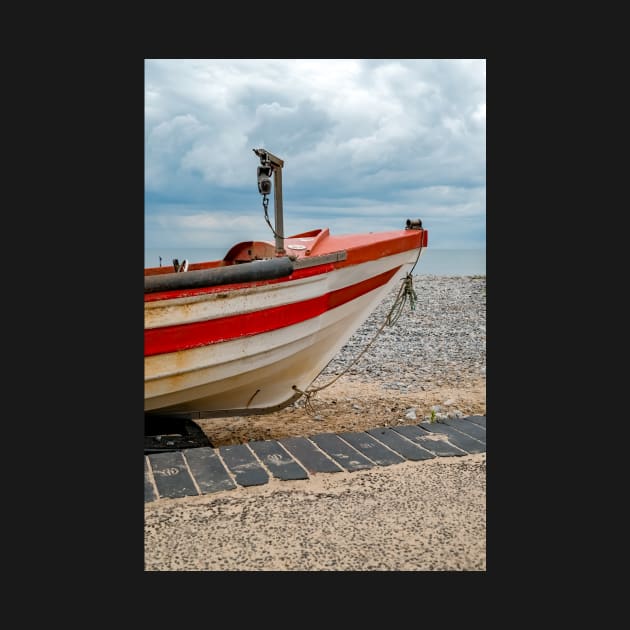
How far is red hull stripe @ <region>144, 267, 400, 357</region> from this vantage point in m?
3.42

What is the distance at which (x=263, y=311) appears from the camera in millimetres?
3746

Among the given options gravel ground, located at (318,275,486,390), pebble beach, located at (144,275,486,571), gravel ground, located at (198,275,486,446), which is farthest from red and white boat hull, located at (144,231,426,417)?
gravel ground, located at (318,275,486,390)

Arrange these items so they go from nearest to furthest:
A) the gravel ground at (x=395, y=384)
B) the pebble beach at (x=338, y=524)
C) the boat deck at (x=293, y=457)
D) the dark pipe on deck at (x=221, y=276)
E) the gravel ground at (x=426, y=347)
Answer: the pebble beach at (x=338, y=524), the boat deck at (x=293, y=457), the dark pipe on deck at (x=221, y=276), the gravel ground at (x=395, y=384), the gravel ground at (x=426, y=347)

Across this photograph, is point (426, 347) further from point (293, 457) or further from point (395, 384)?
point (293, 457)

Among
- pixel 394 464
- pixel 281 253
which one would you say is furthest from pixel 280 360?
pixel 394 464

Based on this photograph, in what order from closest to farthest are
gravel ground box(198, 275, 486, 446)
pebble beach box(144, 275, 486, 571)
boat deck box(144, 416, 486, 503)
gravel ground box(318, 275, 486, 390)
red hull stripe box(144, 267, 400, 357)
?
1. pebble beach box(144, 275, 486, 571)
2. boat deck box(144, 416, 486, 503)
3. red hull stripe box(144, 267, 400, 357)
4. gravel ground box(198, 275, 486, 446)
5. gravel ground box(318, 275, 486, 390)

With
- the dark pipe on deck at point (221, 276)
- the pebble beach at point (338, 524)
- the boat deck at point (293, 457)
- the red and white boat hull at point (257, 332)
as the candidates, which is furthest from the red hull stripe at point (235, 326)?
the pebble beach at point (338, 524)

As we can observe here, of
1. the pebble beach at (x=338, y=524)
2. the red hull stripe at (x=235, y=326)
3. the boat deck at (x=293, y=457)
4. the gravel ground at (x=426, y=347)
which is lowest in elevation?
the pebble beach at (x=338, y=524)

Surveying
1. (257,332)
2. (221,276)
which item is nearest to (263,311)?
(257,332)

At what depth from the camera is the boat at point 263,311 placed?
3445mm

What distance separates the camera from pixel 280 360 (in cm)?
409

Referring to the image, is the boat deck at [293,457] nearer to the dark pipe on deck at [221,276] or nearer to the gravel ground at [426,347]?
the dark pipe on deck at [221,276]

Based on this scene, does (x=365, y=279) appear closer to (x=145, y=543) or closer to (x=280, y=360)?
(x=280, y=360)

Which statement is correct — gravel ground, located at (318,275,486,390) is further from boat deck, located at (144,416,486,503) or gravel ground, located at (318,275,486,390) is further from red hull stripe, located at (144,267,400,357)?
boat deck, located at (144,416,486,503)
